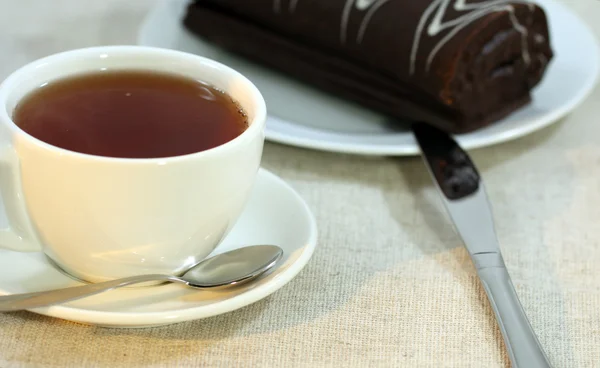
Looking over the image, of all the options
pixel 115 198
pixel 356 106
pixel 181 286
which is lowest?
pixel 356 106

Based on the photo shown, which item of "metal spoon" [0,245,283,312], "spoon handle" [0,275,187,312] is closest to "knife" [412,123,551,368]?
"metal spoon" [0,245,283,312]

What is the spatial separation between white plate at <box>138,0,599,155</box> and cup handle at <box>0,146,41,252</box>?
411 mm

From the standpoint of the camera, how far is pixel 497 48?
1.09m

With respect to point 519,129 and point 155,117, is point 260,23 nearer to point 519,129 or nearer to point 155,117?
point 519,129

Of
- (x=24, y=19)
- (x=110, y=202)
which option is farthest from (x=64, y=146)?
(x=24, y=19)

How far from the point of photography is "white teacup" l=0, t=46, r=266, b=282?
0.61 m

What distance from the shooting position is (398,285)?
2.55ft

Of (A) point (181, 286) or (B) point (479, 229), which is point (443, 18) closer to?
(B) point (479, 229)

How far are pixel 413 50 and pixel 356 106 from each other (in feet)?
0.50

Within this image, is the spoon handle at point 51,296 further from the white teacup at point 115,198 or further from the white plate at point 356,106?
the white plate at point 356,106

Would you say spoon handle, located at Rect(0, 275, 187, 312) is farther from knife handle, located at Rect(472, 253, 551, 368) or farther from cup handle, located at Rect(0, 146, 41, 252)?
knife handle, located at Rect(472, 253, 551, 368)

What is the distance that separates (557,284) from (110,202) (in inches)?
19.3

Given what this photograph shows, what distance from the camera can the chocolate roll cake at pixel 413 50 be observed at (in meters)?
1.08

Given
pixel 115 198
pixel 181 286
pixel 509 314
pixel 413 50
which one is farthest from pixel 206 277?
pixel 413 50
